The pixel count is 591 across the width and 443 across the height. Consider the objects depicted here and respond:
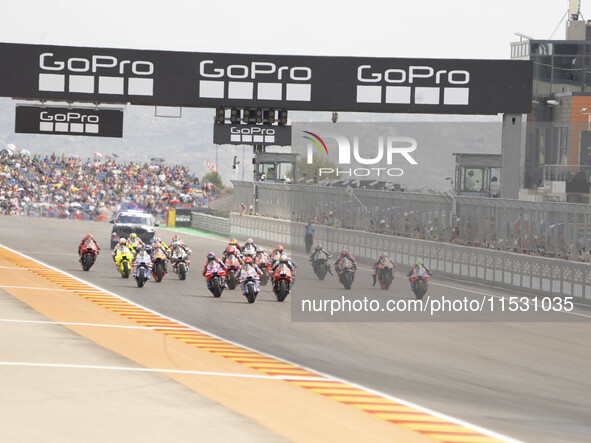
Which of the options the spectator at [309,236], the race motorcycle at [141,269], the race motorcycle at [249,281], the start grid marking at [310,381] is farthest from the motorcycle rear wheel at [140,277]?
the spectator at [309,236]

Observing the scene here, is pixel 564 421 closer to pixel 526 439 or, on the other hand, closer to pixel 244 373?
pixel 526 439

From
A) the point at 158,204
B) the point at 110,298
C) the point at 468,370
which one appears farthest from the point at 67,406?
the point at 158,204

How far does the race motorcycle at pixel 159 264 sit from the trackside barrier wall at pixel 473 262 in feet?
31.0

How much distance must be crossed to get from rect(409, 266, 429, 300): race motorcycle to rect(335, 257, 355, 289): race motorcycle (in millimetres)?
2484

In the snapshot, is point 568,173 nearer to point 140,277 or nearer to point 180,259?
point 180,259

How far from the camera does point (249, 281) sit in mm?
25203

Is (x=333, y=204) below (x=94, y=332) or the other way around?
the other way around

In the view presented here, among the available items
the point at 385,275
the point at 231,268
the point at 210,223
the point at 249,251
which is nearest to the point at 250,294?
the point at 231,268

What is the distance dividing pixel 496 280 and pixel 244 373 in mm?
17684

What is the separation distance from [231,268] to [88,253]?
6.89 m

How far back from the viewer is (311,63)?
31.9 metres

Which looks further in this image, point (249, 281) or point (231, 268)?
point (231, 268)

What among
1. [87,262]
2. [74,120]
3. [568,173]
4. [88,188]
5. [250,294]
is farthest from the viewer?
[88,188]

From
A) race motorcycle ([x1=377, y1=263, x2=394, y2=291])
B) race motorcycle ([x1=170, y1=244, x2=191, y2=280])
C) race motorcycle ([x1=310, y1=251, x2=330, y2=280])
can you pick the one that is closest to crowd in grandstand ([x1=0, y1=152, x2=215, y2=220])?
race motorcycle ([x1=170, y1=244, x2=191, y2=280])
